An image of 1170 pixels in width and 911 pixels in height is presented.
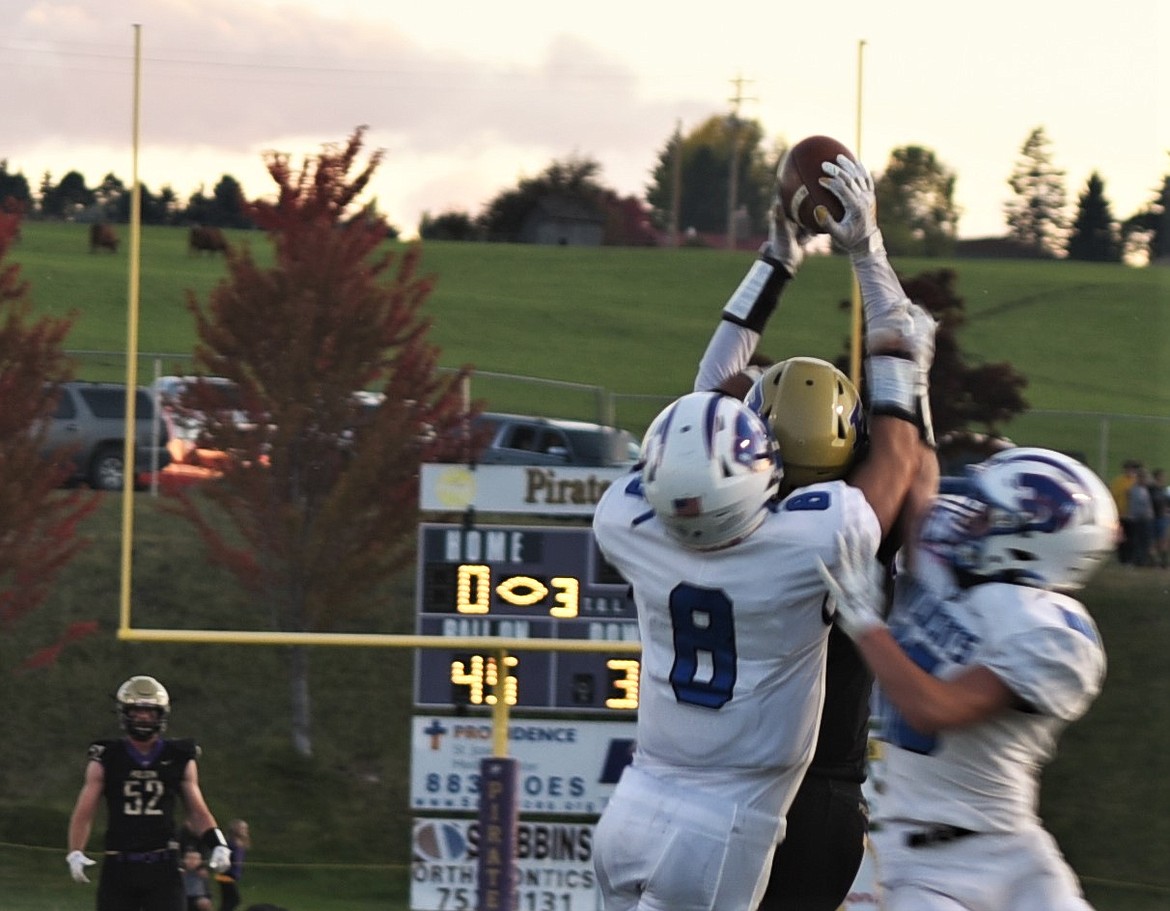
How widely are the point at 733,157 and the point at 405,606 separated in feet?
12.4

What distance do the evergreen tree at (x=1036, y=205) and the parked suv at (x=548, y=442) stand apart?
3813mm

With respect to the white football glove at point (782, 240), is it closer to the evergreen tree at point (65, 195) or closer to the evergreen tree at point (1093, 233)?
the evergreen tree at point (65, 195)

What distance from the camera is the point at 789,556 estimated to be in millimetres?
3590

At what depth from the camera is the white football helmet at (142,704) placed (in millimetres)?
7590

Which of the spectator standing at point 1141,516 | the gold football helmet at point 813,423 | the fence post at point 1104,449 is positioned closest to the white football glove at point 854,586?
the gold football helmet at point 813,423

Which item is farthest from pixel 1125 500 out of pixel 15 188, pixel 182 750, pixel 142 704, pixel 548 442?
pixel 142 704

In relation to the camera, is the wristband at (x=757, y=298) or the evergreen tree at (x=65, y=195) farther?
the evergreen tree at (x=65, y=195)

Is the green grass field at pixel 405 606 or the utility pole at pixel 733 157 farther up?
the utility pole at pixel 733 157

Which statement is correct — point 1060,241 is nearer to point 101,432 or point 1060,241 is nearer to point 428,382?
point 428,382

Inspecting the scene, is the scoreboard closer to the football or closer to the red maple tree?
the football

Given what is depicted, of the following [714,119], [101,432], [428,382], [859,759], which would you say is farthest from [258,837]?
[859,759]

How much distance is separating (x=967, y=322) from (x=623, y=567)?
13352 millimetres

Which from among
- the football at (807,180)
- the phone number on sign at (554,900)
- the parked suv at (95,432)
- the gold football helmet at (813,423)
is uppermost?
the football at (807,180)

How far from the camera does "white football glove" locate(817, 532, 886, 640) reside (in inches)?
138
